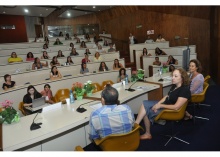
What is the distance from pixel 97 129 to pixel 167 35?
8627 mm

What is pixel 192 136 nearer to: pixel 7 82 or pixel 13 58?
pixel 7 82

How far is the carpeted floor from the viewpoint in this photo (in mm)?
3242

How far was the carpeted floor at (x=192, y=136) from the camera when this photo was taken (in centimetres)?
324

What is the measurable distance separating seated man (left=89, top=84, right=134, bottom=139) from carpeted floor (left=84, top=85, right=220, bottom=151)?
734 millimetres

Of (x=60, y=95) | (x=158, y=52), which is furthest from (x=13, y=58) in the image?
(x=158, y=52)

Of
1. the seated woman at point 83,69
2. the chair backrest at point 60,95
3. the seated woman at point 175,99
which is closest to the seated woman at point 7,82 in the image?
the chair backrest at point 60,95

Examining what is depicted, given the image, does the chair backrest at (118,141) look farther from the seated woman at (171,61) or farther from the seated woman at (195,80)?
the seated woman at (171,61)

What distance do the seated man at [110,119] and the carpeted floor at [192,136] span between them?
2.41 ft

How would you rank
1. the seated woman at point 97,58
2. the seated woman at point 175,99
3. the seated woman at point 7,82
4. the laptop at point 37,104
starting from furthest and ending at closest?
1. the seated woman at point 97,58
2. the seated woman at point 7,82
3. the laptop at point 37,104
4. the seated woman at point 175,99

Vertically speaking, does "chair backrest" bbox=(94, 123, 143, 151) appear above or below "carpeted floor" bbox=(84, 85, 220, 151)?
above

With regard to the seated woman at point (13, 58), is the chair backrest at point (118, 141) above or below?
below

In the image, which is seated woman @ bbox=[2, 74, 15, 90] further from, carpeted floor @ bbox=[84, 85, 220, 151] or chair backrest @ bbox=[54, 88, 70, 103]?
carpeted floor @ bbox=[84, 85, 220, 151]

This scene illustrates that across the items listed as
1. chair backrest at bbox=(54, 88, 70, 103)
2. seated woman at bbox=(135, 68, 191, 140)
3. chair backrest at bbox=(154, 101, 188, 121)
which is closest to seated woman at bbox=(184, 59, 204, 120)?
seated woman at bbox=(135, 68, 191, 140)
